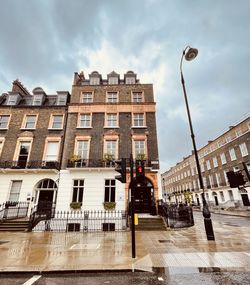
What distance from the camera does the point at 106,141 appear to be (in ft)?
56.1

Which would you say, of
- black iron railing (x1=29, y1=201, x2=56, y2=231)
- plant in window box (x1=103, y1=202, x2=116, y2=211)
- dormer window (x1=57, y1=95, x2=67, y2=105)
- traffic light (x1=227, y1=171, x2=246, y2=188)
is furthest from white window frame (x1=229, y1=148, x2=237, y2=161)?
black iron railing (x1=29, y1=201, x2=56, y2=231)

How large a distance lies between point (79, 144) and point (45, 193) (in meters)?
5.61

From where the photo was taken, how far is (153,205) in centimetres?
1484

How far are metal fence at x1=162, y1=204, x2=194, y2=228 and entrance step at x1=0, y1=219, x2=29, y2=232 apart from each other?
10484 mm

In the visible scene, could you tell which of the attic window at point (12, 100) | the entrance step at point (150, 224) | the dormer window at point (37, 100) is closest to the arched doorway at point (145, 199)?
the entrance step at point (150, 224)

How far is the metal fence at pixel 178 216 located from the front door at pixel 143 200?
2030mm

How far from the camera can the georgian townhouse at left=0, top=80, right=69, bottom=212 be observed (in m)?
15.6

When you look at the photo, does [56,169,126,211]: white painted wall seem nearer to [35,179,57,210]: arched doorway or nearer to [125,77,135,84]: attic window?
[35,179,57,210]: arched doorway

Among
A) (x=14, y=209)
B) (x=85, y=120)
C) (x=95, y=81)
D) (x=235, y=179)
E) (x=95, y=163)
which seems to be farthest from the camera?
(x=95, y=81)

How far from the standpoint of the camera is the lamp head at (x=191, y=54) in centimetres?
932

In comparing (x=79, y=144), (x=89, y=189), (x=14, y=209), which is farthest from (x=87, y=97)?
(x=14, y=209)

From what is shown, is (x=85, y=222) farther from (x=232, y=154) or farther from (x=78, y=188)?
(x=232, y=154)

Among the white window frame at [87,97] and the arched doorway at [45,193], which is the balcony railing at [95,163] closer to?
the arched doorway at [45,193]

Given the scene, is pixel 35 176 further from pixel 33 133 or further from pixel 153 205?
pixel 153 205
